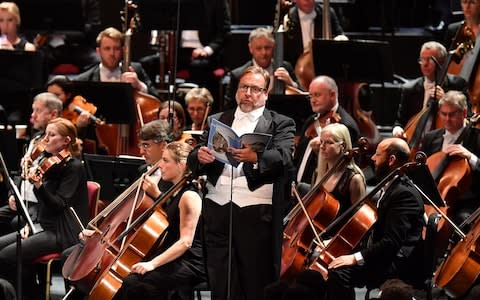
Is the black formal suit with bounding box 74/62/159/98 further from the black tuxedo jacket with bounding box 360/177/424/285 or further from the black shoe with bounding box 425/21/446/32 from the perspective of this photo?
the black tuxedo jacket with bounding box 360/177/424/285

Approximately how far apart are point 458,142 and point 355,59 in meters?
1.12

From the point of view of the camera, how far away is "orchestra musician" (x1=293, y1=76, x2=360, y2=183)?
25.2ft

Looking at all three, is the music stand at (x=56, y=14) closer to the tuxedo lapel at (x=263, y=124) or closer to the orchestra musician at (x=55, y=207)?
the orchestra musician at (x=55, y=207)

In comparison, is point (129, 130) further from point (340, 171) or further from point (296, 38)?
point (340, 171)

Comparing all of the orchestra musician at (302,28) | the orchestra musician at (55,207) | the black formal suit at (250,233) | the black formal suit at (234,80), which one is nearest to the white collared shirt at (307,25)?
the orchestra musician at (302,28)

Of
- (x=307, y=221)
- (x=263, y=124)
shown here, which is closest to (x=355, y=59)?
(x=307, y=221)

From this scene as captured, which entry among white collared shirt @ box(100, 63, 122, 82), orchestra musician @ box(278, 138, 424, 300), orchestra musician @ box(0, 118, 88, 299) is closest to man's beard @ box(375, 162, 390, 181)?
orchestra musician @ box(278, 138, 424, 300)

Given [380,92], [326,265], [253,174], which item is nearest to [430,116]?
[380,92]

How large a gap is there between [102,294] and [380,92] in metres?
4.14

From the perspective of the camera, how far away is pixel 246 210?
19.2 ft

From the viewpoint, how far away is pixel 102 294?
20.4 ft

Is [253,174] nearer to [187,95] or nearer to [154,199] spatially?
[154,199]

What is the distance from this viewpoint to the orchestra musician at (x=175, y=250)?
20.2 ft

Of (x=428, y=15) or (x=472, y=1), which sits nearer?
(x=472, y=1)
